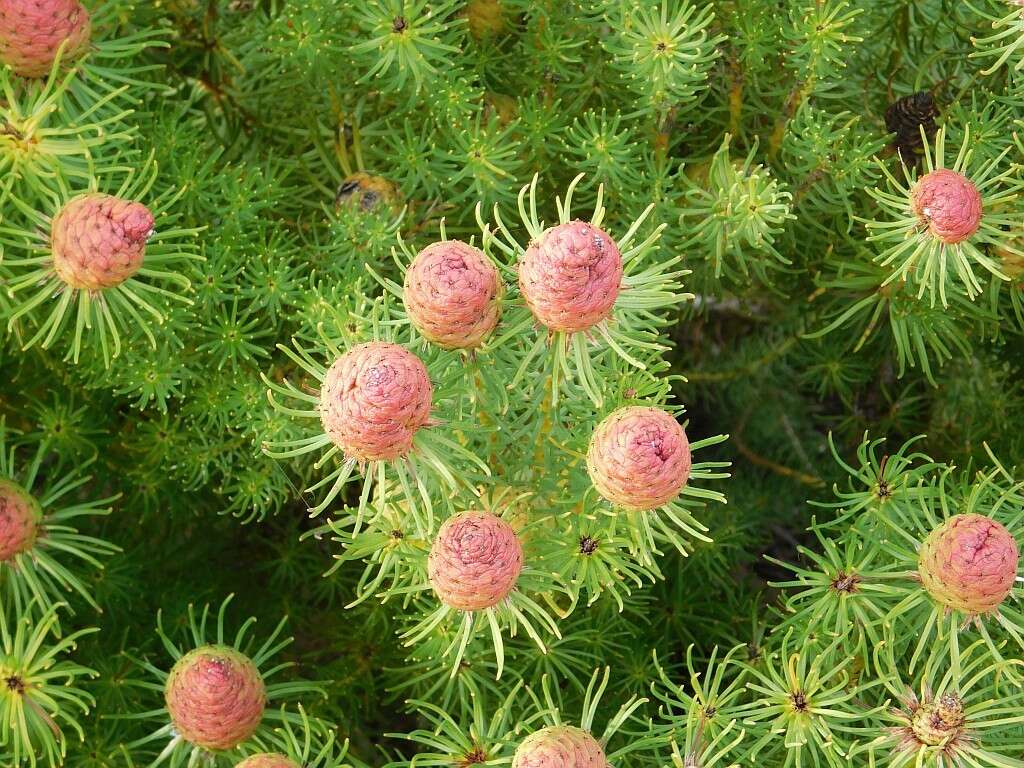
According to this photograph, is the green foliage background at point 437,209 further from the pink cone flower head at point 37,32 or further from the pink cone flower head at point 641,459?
the pink cone flower head at point 641,459

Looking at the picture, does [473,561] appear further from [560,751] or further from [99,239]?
[99,239]

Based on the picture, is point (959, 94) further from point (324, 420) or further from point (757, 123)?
point (324, 420)

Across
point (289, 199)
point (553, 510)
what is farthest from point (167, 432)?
point (553, 510)

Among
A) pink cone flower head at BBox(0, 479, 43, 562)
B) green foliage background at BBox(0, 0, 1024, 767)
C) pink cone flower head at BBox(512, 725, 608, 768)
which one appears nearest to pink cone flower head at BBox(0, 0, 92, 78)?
green foliage background at BBox(0, 0, 1024, 767)

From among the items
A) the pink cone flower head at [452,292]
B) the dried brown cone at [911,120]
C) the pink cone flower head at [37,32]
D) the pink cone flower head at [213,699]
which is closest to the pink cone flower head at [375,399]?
the pink cone flower head at [452,292]

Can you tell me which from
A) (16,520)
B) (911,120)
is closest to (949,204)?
(911,120)

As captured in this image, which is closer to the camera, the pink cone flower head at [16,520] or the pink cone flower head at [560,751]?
the pink cone flower head at [560,751]
